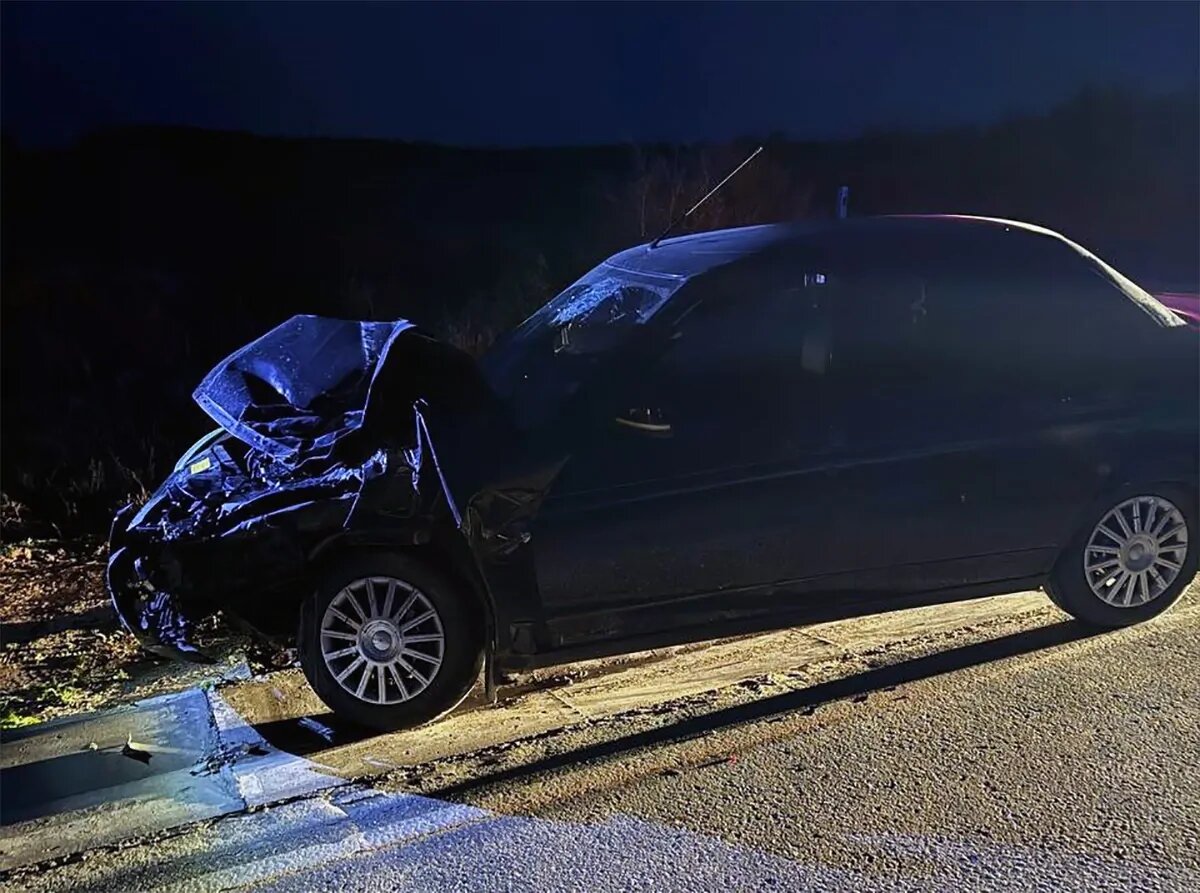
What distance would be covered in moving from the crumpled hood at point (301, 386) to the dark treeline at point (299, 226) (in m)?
3.39

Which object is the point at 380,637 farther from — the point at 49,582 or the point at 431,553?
the point at 49,582

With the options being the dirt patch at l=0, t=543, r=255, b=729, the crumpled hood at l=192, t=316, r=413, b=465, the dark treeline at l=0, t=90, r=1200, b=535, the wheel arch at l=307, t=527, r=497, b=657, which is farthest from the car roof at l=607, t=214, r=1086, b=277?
the dark treeline at l=0, t=90, r=1200, b=535

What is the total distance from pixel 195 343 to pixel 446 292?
2.04 metres

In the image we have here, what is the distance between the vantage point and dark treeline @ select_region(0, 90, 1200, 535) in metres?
8.47

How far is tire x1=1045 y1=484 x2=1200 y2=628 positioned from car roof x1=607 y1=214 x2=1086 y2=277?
3.78ft

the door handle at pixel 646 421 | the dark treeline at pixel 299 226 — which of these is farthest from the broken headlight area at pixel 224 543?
the dark treeline at pixel 299 226

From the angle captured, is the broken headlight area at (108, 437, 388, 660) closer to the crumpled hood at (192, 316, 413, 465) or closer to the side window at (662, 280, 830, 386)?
the crumpled hood at (192, 316, 413, 465)

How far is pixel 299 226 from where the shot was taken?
31.0ft

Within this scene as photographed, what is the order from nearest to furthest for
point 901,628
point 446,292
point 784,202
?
point 901,628
point 784,202
point 446,292

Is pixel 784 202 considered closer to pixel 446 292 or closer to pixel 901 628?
pixel 446 292

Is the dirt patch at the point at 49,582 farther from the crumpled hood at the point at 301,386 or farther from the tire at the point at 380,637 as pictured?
the tire at the point at 380,637

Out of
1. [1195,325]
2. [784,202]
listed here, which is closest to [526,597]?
[1195,325]

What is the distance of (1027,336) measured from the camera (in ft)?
14.7

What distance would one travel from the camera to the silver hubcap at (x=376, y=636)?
3.83m
